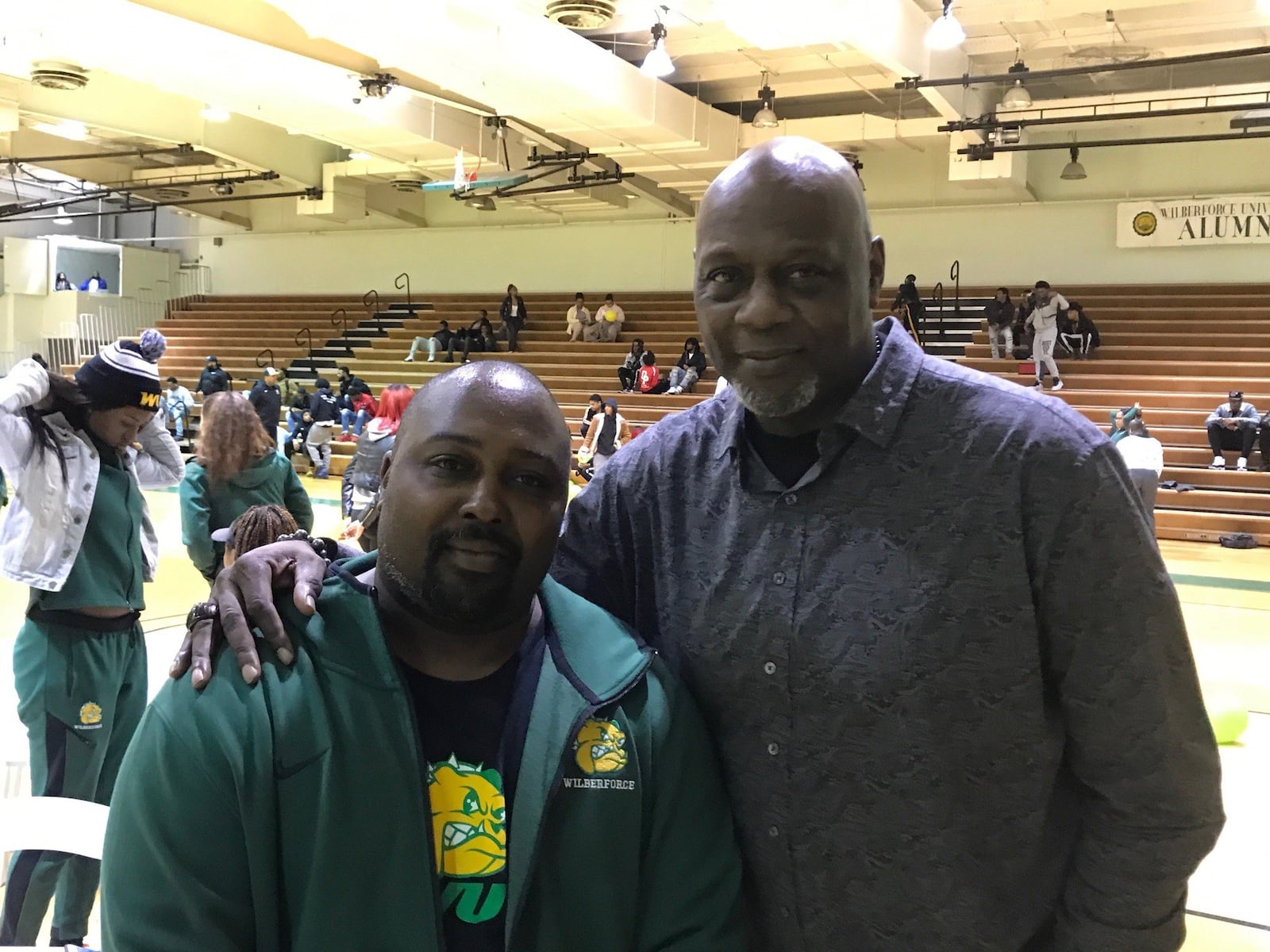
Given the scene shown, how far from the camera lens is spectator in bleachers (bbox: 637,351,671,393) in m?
16.8

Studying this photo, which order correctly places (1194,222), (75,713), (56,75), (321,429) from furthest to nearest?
1. (1194,222)
2. (321,429)
3. (56,75)
4. (75,713)

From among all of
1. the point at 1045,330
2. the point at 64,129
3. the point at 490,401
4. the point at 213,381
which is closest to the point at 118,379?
the point at 490,401

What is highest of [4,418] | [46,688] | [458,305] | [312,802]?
[458,305]

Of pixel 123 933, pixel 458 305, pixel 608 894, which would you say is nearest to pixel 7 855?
pixel 123 933

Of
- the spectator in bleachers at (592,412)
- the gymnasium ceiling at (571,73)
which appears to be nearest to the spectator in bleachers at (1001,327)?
the gymnasium ceiling at (571,73)

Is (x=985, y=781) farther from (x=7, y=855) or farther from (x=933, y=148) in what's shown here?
(x=933, y=148)

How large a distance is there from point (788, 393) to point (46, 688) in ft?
8.64

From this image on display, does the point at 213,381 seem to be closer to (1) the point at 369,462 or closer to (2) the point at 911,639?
(1) the point at 369,462

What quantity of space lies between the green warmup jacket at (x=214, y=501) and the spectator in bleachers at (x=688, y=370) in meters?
12.5

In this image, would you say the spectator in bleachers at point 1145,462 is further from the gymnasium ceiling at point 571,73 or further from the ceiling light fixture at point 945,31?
the gymnasium ceiling at point 571,73

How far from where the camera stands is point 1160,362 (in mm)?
14562

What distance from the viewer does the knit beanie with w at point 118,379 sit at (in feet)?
10.7

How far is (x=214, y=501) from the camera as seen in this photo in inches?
163

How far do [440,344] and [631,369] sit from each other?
4631 mm
